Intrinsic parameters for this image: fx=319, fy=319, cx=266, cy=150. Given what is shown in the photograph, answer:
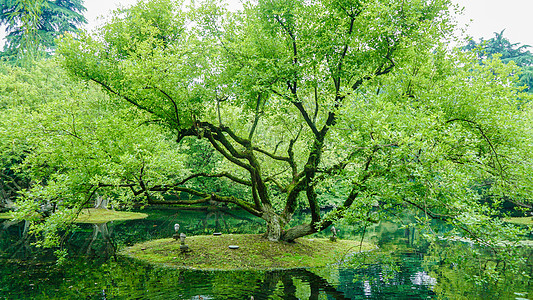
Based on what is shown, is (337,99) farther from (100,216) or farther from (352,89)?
(100,216)

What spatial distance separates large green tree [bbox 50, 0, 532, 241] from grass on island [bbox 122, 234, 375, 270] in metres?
1.36

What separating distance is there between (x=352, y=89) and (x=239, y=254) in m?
9.66

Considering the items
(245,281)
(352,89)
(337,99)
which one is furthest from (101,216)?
(352,89)

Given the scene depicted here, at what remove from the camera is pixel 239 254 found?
1612 centimetres

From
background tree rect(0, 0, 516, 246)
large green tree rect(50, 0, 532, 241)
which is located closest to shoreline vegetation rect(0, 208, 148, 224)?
background tree rect(0, 0, 516, 246)

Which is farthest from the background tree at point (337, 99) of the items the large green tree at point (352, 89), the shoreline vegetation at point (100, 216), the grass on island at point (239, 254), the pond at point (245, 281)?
the shoreline vegetation at point (100, 216)

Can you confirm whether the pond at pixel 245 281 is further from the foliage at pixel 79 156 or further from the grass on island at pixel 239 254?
the foliage at pixel 79 156

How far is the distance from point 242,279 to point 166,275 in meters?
3.11

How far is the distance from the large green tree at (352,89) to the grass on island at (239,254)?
136 centimetres

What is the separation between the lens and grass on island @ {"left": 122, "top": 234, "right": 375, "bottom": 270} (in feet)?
49.0

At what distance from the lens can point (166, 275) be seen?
1291cm

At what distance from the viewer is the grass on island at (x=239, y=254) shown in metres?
14.9

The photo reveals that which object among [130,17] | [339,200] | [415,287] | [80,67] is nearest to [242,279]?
[415,287]

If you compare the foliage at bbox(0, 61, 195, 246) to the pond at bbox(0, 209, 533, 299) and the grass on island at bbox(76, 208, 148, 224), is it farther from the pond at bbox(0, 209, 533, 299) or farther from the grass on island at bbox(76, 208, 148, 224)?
the grass on island at bbox(76, 208, 148, 224)
